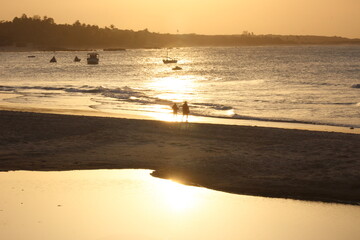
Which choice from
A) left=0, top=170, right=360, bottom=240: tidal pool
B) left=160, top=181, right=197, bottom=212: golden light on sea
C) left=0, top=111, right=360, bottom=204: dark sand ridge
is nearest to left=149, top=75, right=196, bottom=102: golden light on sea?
left=0, top=111, right=360, bottom=204: dark sand ridge

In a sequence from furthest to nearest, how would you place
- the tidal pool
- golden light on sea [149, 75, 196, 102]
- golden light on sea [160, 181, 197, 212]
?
golden light on sea [149, 75, 196, 102] < golden light on sea [160, 181, 197, 212] < the tidal pool

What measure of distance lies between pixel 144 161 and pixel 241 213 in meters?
6.87

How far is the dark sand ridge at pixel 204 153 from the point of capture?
58.9 feet

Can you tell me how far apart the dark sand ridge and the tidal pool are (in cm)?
123

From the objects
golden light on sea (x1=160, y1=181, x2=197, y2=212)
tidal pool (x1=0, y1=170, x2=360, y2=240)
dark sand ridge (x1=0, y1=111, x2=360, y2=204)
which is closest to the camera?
tidal pool (x1=0, y1=170, x2=360, y2=240)

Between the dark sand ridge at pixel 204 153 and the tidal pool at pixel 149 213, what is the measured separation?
123 cm

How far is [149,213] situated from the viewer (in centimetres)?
1467

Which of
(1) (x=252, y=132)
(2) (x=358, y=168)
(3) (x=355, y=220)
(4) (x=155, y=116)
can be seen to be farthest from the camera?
(4) (x=155, y=116)

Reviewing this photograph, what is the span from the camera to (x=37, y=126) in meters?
28.6

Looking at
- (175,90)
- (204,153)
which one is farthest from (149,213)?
(175,90)

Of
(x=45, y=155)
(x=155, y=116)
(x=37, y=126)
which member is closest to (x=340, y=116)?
(x=155, y=116)

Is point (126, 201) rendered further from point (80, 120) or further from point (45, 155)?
point (80, 120)

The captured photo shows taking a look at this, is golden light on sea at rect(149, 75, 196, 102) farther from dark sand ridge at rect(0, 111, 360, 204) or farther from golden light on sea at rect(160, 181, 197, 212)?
golden light on sea at rect(160, 181, 197, 212)

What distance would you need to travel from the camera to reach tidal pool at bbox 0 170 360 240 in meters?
13.1
